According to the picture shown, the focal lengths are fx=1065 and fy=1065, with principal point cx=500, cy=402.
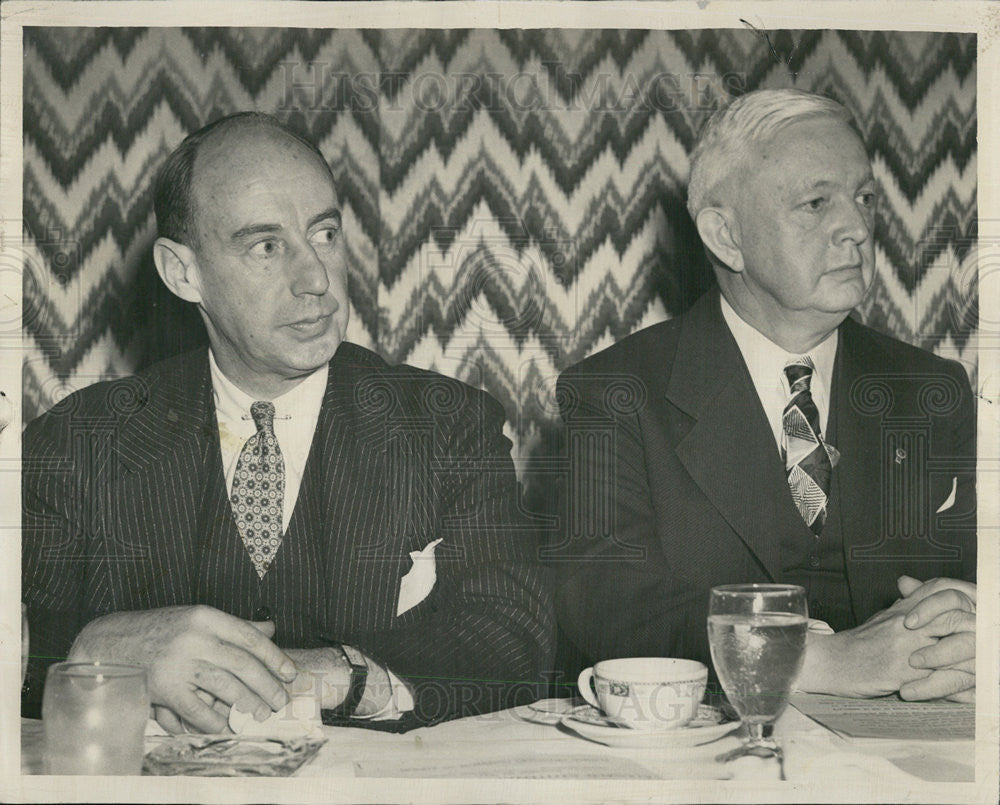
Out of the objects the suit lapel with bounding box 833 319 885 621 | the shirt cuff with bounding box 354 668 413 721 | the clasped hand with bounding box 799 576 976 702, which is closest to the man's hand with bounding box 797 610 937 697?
the clasped hand with bounding box 799 576 976 702

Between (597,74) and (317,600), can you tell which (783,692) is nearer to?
(317,600)

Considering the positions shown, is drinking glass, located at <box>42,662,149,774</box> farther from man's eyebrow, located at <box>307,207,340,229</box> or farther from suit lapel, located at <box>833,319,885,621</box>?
suit lapel, located at <box>833,319,885,621</box>

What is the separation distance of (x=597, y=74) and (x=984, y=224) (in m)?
0.47

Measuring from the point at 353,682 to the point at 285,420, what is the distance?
31 centimetres

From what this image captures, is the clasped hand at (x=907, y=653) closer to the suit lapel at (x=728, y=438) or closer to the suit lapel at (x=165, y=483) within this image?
the suit lapel at (x=728, y=438)

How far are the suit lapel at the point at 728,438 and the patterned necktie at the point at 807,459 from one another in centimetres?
2

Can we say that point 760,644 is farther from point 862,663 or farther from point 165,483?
point 165,483

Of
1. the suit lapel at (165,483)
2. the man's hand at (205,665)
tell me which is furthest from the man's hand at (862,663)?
the suit lapel at (165,483)

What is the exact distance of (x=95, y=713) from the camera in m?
0.88

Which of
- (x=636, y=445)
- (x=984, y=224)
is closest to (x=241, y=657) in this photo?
(x=636, y=445)

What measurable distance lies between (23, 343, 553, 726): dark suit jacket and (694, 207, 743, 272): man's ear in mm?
318

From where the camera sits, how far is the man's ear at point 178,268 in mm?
1200

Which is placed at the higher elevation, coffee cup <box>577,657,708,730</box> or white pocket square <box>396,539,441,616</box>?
white pocket square <box>396,539,441,616</box>

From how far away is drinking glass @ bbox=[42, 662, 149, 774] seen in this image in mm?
864
